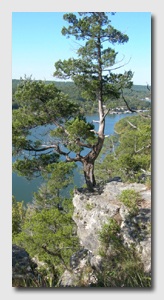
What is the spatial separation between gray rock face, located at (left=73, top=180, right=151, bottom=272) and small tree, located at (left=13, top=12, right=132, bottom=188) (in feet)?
2.05

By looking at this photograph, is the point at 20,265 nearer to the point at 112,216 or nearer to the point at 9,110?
the point at 112,216

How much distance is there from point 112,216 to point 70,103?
249 cm

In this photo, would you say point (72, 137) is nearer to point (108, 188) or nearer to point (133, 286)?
point (108, 188)

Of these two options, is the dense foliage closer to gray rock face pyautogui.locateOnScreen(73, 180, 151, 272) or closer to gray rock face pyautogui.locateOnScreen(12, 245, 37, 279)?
gray rock face pyautogui.locateOnScreen(73, 180, 151, 272)

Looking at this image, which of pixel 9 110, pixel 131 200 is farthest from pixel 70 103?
pixel 131 200

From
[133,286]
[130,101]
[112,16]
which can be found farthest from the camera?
[130,101]

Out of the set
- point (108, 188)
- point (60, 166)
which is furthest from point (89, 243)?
point (60, 166)

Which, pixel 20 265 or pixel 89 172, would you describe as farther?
pixel 89 172

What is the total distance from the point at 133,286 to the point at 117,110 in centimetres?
306

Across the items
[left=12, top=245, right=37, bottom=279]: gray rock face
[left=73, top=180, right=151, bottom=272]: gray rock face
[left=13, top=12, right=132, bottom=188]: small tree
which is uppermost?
[left=13, top=12, right=132, bottom=188]: small tree

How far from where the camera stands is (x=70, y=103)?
469 centimetres

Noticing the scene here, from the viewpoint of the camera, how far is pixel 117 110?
4.43m

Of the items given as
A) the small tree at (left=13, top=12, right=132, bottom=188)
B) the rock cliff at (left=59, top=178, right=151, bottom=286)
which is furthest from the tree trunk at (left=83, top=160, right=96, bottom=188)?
the rock cliff at (left=59, top=178, right=151, bottom=286)

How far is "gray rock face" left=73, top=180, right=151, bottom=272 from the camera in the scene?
9.60 feet
